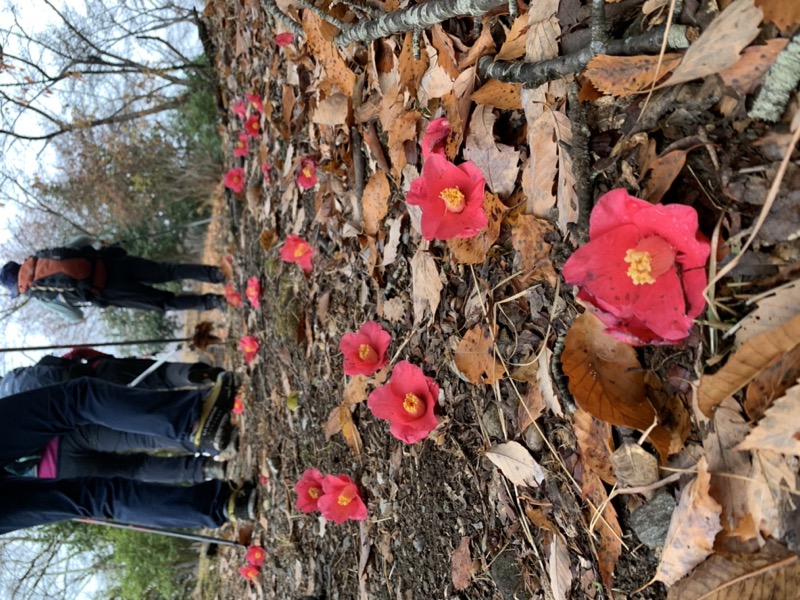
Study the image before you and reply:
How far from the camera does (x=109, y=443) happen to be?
2.76 m

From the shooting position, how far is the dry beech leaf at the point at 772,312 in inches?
27.1

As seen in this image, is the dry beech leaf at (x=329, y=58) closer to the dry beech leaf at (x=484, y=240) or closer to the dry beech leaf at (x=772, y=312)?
the dry beech leaf at (x=484, y=240)

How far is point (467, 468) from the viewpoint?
130 centimetres

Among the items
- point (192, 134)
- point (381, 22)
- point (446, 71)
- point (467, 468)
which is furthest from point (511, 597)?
point (192, 134)

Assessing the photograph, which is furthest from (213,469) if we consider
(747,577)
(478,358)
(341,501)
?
(747,577)

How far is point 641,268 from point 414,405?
73 centimetres

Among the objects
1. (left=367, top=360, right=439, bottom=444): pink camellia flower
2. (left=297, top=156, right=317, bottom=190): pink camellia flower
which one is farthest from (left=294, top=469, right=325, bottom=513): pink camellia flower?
(left=297, top=156, right=317, bottom=190): pink camellia flower

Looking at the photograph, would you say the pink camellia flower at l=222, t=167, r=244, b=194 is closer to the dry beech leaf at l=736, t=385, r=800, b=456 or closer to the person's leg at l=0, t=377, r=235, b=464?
the person's leg at l=0, t=377, r=235, b=464

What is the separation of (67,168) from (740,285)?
7.80 m

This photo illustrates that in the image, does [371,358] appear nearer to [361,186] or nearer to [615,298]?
[361,186]

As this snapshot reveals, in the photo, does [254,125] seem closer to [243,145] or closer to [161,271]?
[243,145]

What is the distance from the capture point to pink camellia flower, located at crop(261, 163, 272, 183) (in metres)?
2.81

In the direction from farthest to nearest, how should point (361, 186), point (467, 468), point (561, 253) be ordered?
point (361, 186) → point (467, 468) → point (561, 253)

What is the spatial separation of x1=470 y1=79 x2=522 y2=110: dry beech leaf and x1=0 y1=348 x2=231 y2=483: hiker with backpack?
2.23 meters
